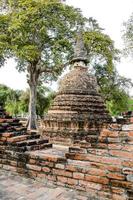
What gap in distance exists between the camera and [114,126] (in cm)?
371

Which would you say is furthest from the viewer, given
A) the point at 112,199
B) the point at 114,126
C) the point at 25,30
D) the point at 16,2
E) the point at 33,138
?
the point at 16,2

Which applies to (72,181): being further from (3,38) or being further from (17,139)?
(3,38)

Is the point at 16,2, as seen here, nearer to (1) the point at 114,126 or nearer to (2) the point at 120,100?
(2) the point at 120,100

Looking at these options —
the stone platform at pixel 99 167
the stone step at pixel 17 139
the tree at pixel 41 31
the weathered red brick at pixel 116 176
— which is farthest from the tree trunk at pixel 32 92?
the weathered red brick at pixel 116 176

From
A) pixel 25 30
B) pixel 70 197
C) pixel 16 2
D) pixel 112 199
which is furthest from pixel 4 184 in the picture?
pixel 16 2

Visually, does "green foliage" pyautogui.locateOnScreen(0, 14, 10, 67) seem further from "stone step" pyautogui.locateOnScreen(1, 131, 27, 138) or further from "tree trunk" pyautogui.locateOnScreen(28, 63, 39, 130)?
"stone step" pyautogui.locateOnScreen(1, 131, 27, 138)

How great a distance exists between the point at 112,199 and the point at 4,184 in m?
1.56

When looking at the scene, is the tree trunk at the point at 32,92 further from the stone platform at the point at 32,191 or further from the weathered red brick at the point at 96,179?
the weathered red brick at the point at 96,179

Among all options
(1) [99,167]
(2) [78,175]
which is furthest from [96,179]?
(2) [78,175]

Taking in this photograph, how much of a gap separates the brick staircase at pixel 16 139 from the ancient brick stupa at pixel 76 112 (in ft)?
19.5

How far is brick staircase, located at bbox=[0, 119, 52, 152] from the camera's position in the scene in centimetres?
474

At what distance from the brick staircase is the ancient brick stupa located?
594 centimetres

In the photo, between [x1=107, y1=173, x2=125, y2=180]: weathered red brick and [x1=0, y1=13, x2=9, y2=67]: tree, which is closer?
[x1=107, y1=173, x2=125, y2=180]: weathered red brick

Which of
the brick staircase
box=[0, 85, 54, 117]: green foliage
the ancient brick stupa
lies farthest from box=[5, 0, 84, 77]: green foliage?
box=[0, 85, 54, 117]: green foliage
